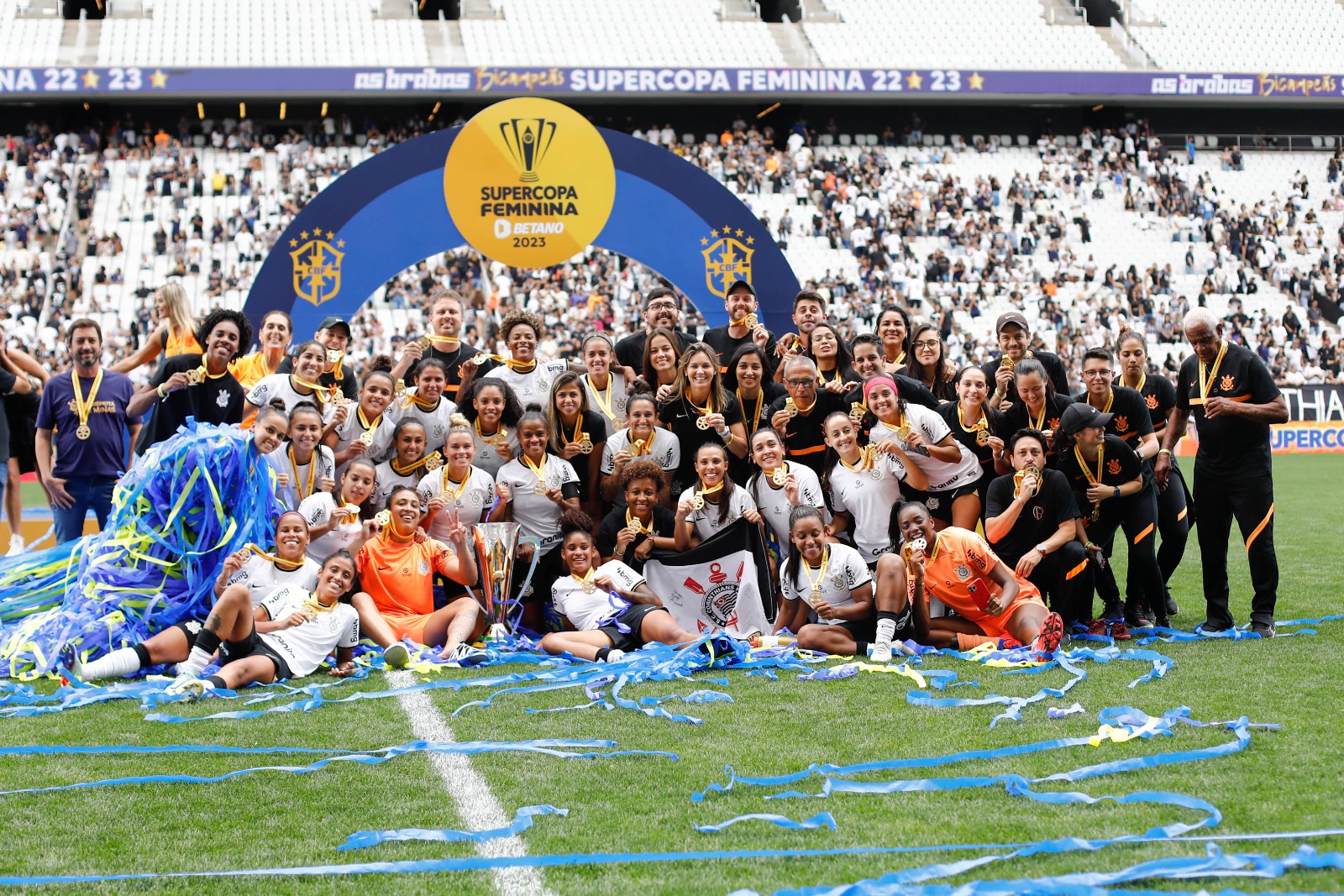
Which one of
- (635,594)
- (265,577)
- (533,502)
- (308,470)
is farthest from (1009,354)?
(265,577)

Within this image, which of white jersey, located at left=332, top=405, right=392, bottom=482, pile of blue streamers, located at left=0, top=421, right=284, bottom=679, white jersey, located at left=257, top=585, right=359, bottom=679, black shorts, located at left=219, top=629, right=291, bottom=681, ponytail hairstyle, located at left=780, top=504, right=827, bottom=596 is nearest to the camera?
black shorts, located at left=219, top=629, right=291, bottom=681

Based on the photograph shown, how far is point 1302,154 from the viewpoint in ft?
132

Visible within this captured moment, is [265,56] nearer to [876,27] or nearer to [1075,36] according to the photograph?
[876,27]

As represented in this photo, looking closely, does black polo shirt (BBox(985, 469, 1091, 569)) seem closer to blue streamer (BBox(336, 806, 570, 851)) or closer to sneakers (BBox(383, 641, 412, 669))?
sneakers (BBox(383, 641, 412, 669))

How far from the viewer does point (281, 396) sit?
820 cm

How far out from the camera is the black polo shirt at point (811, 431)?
27.4ft

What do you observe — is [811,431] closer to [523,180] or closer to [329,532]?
[329,532]

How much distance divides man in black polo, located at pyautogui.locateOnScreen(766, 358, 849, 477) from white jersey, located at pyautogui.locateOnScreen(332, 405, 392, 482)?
2478 mm

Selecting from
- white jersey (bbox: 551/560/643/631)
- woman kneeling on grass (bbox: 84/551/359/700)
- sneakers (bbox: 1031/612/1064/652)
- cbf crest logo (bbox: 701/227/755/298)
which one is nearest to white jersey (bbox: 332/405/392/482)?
woman kneeling on grass (bbox: 84/551/359/700)

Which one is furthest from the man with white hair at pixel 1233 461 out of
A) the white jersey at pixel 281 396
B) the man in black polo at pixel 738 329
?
the white jersey at pixel 281 396

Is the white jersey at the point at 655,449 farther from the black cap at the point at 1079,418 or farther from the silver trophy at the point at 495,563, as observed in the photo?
the black cap at the point at 1079,418

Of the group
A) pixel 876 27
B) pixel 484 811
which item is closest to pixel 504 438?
pixel 484 811

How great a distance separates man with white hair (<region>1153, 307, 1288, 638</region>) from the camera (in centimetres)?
749

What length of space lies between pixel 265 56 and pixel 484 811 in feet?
117
